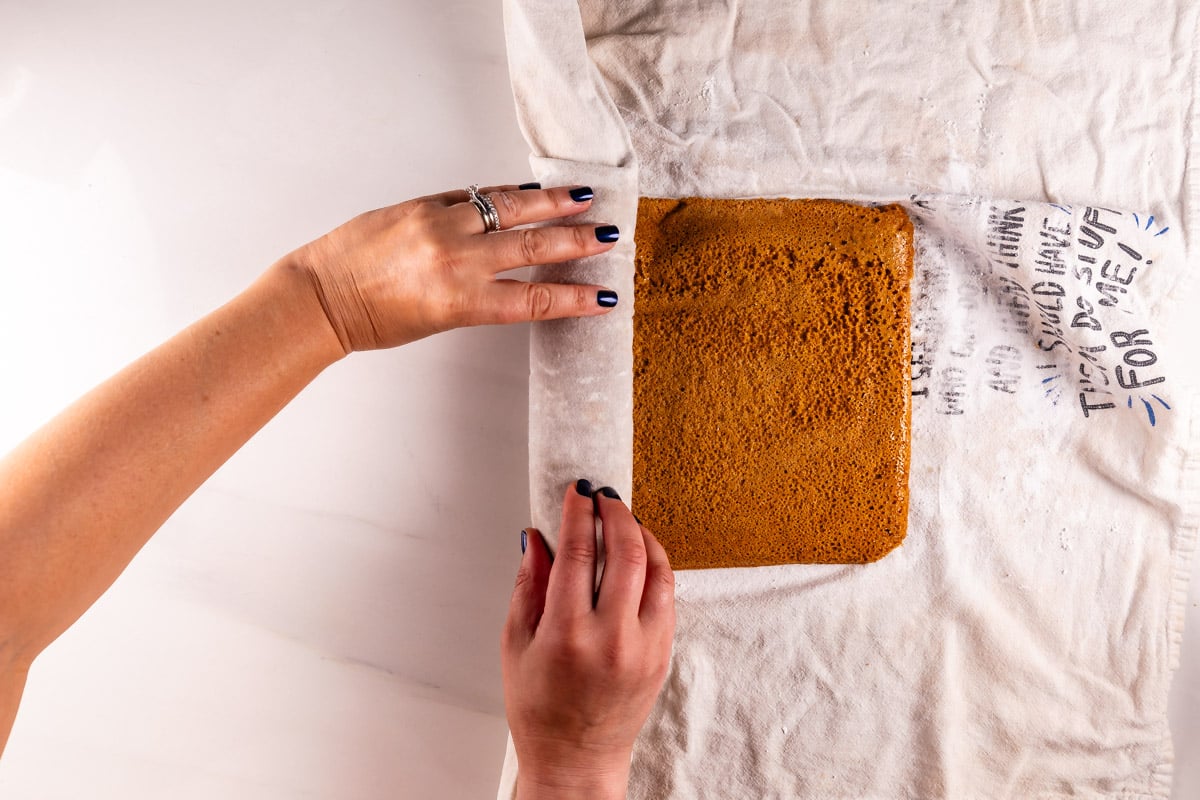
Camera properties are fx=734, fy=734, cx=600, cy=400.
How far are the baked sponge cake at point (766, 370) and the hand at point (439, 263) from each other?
0.16 metres

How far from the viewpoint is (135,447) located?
32.2 inches

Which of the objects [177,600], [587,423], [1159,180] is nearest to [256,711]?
[177,600]

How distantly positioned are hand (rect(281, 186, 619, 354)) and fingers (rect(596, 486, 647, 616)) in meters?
0.28

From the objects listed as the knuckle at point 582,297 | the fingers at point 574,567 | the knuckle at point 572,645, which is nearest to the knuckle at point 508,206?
the knuckle at point 582,297

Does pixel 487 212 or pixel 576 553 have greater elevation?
pixel 487 212

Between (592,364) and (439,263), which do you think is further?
(592,364)

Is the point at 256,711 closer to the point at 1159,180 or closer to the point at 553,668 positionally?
the point at 553,668

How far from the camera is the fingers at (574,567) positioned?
858mm

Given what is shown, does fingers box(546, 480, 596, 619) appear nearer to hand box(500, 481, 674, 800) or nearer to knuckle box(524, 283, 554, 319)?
hand box(500, 481, 674, 800)

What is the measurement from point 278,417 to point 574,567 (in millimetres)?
599

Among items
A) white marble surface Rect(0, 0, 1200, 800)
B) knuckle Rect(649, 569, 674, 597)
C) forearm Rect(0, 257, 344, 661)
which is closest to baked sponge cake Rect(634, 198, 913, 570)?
knuckle Rect(649, 569, 674, 597)

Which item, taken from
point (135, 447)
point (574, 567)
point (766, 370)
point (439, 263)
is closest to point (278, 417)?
point (135, 447)

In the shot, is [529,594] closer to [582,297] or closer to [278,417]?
[582,297]

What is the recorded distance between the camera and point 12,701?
82cm
